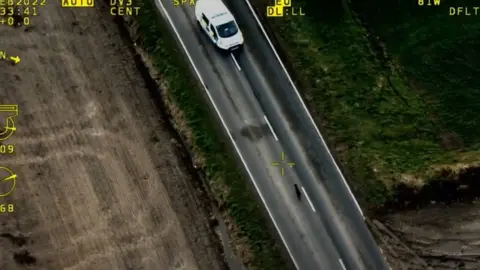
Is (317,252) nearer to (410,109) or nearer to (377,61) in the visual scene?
(410,109)

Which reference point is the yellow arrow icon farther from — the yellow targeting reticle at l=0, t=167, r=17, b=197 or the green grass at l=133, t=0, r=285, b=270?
the green grass at l=133, t=0, r=285, b=270

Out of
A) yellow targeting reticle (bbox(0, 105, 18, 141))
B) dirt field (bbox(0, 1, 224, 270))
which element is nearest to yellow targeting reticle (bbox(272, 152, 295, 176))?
dirt field (bbox(0, 1, 224, 270))

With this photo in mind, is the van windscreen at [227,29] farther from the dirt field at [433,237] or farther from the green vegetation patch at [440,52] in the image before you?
the dirt field at [433,237]

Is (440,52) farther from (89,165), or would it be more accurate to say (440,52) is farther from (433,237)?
(89,165)

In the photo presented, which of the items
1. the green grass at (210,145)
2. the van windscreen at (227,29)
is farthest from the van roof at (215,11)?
the green grass at (210,145)

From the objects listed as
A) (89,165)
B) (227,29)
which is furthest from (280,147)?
(89,165)

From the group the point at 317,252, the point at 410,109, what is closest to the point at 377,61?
the point at 410,109
